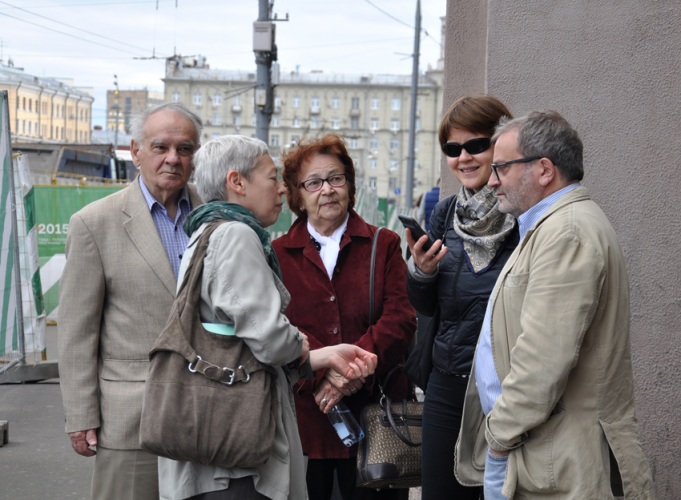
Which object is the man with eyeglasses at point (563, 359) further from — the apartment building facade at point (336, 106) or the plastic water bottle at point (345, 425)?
the apartment building facade at point (336, 106)

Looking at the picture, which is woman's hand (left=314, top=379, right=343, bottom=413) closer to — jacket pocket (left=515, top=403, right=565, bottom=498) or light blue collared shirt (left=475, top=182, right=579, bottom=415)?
light blue collared shirt (left=475, top=182, right=579, bottom=415)

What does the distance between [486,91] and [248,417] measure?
2.47 m

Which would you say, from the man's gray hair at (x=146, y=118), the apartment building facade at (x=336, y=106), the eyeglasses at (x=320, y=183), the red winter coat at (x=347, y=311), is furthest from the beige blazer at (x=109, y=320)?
the apartment building facade at (x=336, y=106)

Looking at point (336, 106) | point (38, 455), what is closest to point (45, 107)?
point (336, 106)

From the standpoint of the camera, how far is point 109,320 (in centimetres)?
269

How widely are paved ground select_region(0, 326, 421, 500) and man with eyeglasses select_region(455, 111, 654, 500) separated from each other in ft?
6.99

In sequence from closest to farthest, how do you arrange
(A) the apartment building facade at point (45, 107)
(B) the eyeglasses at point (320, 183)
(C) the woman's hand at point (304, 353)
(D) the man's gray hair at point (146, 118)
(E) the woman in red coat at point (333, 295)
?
(C) the woman's hand at point (304, 353)
(D) the man's gray hair at point (146, 118)
(E) the woman in red coat at point (333, 295)
(B) the eyeglasses at point (320, 183)
(A) the apartment building facade at point (45, 107)

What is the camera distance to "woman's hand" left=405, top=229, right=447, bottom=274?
271cm

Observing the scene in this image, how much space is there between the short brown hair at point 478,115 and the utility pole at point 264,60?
886 centimetres

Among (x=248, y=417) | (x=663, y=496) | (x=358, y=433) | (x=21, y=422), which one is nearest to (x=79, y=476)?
(x=21, y=422)

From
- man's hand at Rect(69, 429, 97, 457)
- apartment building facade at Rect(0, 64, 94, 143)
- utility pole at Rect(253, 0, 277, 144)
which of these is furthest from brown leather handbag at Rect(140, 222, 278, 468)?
apartment building facade at Rect(0, 64, 94, 143)

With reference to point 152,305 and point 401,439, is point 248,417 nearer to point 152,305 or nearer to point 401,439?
point 152,305

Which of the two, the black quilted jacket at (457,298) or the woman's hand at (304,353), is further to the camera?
the black quilted jacket at (457,298)

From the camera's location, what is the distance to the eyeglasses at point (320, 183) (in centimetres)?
320
